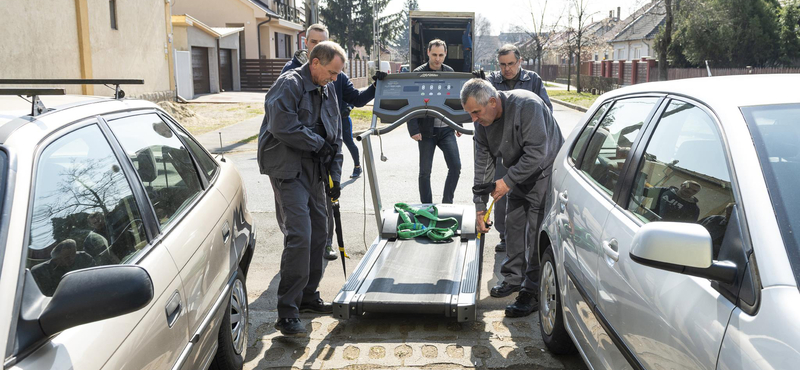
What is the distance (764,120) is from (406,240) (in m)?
3.96

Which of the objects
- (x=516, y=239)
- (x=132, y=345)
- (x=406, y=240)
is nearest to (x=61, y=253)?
(x=132, y=345)

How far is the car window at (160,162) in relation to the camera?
305 cm

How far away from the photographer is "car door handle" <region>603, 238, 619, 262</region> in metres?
2.80

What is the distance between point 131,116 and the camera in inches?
131

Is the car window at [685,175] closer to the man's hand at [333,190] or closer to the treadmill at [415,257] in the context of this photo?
the treadmill at [415,257]

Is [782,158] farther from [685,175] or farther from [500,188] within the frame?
[500,188]

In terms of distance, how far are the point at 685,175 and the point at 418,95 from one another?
156 inches

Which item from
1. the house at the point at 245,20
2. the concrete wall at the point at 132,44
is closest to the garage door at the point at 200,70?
the house at the point at 245,20

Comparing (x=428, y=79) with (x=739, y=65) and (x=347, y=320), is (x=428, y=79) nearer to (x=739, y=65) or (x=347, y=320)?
(x=347, y=320)

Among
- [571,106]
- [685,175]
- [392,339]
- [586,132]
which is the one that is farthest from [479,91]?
[571,106]

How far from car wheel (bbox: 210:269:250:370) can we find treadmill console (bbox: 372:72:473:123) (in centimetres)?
285

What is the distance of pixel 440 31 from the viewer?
2000cm

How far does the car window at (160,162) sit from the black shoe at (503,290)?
2562 mm

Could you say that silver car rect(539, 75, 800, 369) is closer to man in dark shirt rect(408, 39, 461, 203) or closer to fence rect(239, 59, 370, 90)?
man in dark shirt rect(408, 39, 461, 203)
